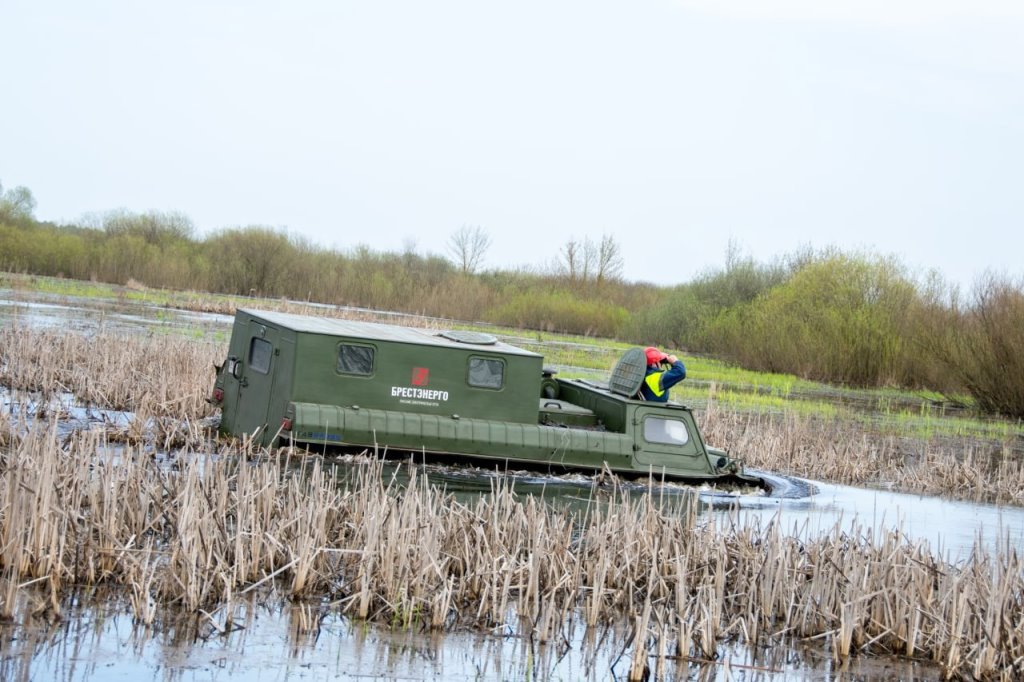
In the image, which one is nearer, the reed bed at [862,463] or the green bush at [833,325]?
the reed bed at [862,463]

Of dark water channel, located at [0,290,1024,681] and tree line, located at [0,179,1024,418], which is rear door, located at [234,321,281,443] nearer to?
dark water channel, located at [0,290,1024,681]

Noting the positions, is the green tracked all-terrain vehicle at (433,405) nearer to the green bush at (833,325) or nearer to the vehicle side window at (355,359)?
the vehicle side window at (355,359)

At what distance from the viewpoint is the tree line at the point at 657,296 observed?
33.8 m

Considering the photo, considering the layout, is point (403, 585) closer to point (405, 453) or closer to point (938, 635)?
point (938, 635)

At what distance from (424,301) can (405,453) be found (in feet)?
139

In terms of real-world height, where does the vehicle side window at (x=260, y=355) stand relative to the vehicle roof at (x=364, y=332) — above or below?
below

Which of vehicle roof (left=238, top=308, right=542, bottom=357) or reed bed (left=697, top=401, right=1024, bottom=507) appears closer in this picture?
vehicle roof (left=238, top=308, right=542, bottom=357)

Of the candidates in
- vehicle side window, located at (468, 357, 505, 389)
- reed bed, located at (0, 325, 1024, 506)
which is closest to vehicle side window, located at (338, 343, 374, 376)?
vehicle side window, located at (468, 357, 505, 389)

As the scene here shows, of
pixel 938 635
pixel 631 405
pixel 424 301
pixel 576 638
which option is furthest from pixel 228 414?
pixel 424 301

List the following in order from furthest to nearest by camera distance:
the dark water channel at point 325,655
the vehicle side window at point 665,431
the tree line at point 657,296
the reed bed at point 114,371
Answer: the tree line at point 657,296 < the reed bed at point 114,371 < the vehicle side window at point 665,431 < the dark water channel at point 325,655

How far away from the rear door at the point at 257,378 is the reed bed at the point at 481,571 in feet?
12.9

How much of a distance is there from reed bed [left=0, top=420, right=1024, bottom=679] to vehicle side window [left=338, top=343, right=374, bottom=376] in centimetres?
379

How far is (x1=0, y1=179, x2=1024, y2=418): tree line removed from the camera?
3384 cm

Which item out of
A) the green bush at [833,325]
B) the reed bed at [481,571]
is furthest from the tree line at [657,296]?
the reed bed at [481,571]
